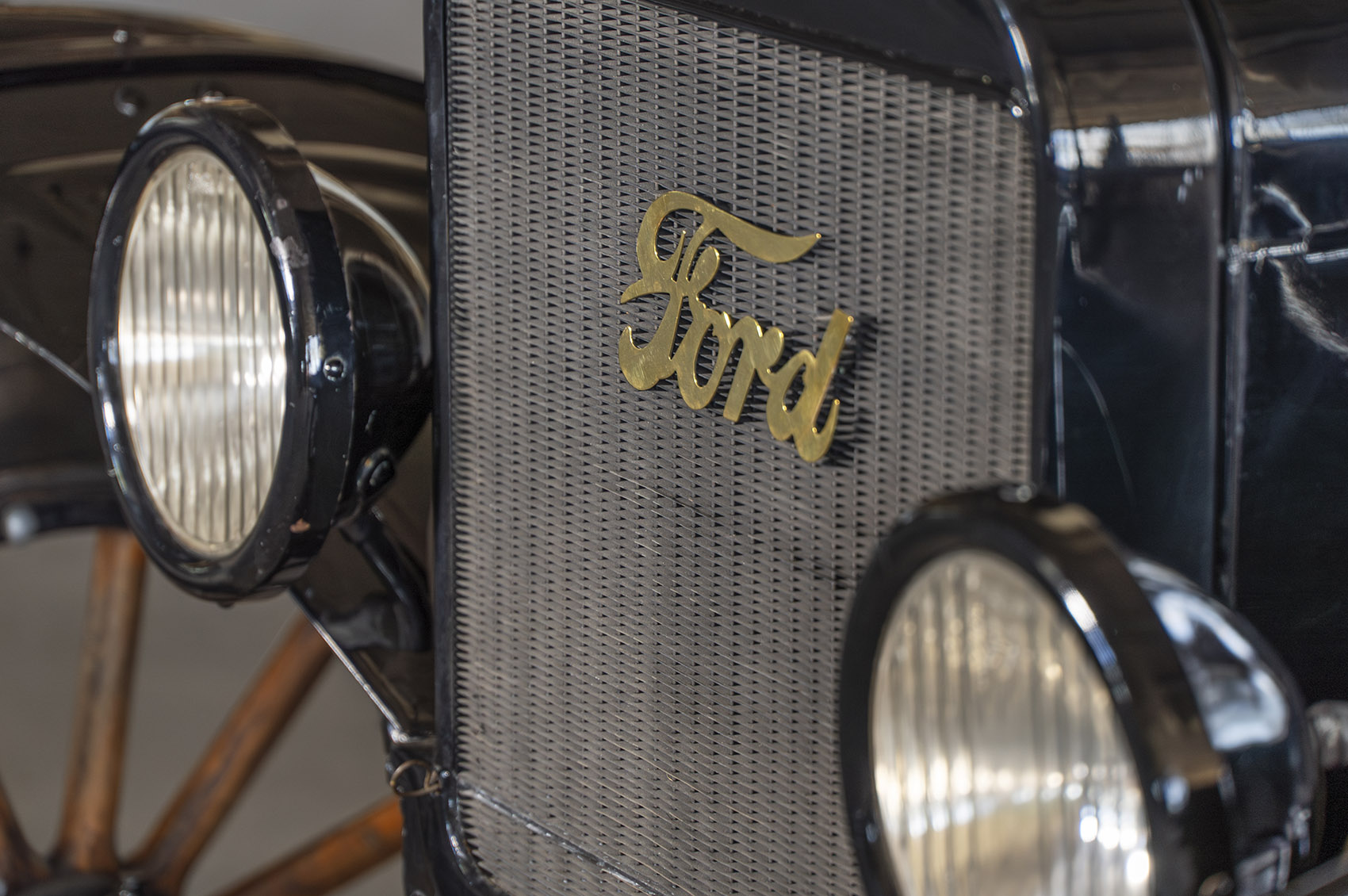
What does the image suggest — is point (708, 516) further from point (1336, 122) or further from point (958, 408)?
point (1336, 122)

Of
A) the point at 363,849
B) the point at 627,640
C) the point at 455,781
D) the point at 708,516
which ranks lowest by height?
the point at 363,849

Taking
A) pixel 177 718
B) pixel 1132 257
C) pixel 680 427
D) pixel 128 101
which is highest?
pixel 128 101

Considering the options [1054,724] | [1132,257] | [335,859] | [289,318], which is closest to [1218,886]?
[1054,724]

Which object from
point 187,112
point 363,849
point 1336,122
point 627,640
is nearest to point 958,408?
point 1336,122

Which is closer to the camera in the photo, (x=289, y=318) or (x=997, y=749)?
(x=997, y=749)

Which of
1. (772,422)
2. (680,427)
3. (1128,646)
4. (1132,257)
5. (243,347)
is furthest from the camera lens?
(243,347)

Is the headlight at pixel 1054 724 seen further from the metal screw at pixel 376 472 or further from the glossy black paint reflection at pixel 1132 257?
the metal screw at pixel 376 472

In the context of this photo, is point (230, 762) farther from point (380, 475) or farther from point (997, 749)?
point (997, 749)

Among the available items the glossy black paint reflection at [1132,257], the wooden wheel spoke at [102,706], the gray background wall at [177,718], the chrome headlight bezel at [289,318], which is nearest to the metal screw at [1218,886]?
the glossy black paint reflection at [1132,257]

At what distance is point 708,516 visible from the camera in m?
0.89

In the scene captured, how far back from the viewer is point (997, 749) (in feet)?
1.99

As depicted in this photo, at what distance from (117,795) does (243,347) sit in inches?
28.9

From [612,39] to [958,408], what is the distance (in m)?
0.35

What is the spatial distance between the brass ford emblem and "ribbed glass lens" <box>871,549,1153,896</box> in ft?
0.56
